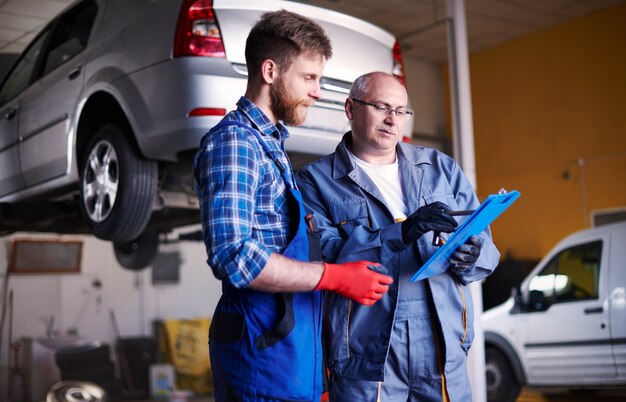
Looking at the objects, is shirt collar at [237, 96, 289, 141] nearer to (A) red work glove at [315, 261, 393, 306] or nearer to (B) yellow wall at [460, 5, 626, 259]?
(A) red work glove at [315, 261, 393, 306]

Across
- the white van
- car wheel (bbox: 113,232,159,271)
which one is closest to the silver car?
car wheel (bbox: 113,232,159,271)

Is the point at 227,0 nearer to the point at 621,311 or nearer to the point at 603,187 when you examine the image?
the point at 621,311

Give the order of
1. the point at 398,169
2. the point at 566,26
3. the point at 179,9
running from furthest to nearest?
the point at 566,26 → the point at 179,9 → the point at 398,169

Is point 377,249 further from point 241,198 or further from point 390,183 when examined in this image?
point 241,198

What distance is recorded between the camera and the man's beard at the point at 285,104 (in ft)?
5.10

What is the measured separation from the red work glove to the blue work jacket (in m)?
0.27

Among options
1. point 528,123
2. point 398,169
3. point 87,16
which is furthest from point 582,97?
point 398,169

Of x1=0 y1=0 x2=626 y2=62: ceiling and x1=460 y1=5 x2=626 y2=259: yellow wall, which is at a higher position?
x1=0 y1=0 x2=626 y2=62: ceiling

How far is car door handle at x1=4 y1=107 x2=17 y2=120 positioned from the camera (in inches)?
139

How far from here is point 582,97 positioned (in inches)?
295

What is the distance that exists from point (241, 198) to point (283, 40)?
37 cm

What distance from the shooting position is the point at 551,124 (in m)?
7.83

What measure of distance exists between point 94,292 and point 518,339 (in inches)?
213

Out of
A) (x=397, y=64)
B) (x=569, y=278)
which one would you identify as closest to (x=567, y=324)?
(x=569, y=278)
